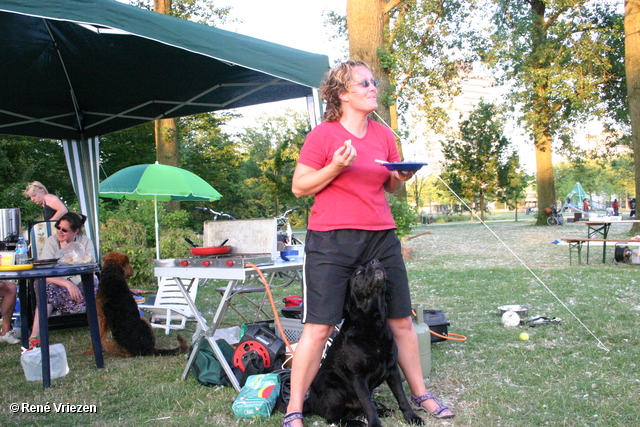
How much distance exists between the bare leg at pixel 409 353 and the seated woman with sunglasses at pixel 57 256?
11.3ft

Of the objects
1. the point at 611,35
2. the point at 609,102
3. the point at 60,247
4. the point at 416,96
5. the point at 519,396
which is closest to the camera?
the point at 519,396

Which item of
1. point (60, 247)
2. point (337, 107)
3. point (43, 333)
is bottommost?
point (43, 333)

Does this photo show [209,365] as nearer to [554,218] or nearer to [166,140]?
[166,140]

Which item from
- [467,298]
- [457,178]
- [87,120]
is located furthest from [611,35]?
[87,120]

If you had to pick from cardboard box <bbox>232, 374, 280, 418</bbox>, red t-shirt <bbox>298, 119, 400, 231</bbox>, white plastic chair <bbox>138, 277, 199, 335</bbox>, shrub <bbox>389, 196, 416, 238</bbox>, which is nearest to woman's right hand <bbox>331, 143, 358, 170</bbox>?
red t-shirt <bbox>298, 119, 400, 231</bbox>

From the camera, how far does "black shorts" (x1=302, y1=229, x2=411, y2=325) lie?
8.45 ft

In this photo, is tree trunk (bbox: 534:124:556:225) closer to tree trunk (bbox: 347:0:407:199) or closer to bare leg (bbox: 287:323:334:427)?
tree trunk (bbox: 347:0:407:199)

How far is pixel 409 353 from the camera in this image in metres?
2.89

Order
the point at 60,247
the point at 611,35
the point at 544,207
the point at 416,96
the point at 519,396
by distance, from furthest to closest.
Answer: the point at 416,96, the point at 544,207, the point at 611,35, the point at 60,247, the point at 519,396

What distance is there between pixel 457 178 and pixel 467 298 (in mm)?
26514

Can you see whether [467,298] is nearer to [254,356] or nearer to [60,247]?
[254,356]

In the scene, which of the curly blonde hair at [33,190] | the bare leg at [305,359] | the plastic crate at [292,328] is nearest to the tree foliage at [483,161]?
the curly blonde hair at [33,190]

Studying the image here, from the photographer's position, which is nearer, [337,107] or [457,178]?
[337,107]

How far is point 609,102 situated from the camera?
21.5m
